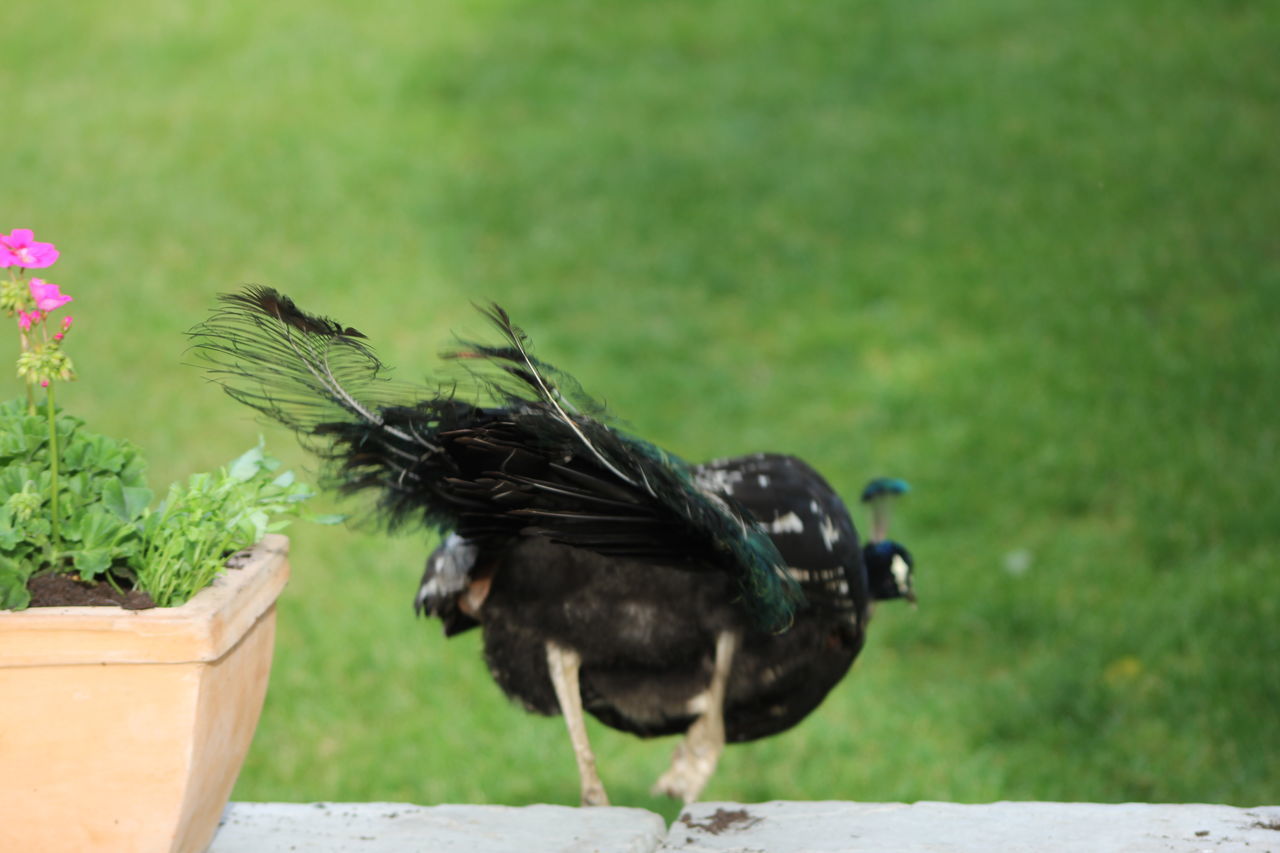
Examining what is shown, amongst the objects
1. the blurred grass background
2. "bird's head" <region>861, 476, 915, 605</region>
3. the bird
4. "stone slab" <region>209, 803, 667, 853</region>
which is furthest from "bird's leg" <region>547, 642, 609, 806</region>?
the blurred grass background

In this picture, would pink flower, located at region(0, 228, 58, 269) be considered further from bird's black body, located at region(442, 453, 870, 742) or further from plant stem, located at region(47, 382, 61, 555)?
bird's black body, located at region(442, 453, 870, 742)

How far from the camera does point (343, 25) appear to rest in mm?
9344

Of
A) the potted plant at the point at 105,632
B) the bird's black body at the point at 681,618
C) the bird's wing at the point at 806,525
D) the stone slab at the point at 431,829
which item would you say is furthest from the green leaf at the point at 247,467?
the bird's wing at the point at 806,525

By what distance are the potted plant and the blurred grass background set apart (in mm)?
1818

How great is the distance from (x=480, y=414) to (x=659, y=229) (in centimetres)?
528

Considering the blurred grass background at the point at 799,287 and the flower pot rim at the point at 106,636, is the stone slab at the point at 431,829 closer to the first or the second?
the flower pot rim at the point at 106,636

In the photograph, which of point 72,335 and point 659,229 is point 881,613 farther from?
point 72,335

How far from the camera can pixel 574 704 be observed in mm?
2674

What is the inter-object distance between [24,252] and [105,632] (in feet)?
1.93

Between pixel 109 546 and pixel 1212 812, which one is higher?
pixel 109 546

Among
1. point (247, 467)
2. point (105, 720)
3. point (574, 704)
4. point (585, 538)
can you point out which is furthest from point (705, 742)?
point (105, 720)

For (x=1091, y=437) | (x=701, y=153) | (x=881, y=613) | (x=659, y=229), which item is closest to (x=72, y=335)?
(x=659, y=229)

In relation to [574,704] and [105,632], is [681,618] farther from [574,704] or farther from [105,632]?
[105,632]

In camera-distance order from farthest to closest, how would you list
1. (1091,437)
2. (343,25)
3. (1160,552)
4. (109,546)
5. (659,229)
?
1. (343,25)
2. (659,229)
3. (1091,437)
4. (1160,552)
5. (109,546)
